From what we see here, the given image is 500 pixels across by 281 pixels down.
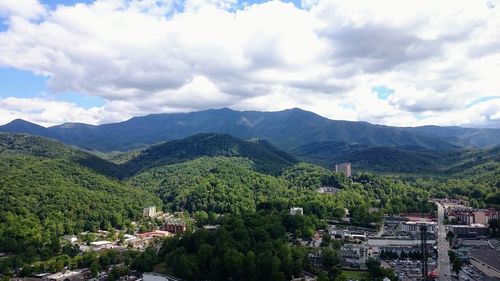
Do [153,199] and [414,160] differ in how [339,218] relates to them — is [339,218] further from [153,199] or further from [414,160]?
[414,160]

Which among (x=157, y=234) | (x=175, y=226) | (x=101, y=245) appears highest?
(x=175, y=226)

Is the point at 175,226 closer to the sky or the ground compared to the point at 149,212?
closer to the ground

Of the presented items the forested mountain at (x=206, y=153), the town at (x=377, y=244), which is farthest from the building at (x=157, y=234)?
the forested mountain at (x=206, y=153)

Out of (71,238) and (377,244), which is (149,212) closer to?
(71,238)

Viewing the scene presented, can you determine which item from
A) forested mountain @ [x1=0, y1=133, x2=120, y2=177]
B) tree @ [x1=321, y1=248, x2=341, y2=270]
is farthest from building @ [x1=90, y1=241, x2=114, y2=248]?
forested mountain @ [x1=0, y1=133, x2=120, y2=177]

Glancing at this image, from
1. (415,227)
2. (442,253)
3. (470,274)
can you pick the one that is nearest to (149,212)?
(415,227)

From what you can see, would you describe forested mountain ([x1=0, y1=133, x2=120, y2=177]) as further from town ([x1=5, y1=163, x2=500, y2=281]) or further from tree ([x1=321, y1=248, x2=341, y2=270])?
tree ([x1=321, y1=248, x2=341, y2=270])
